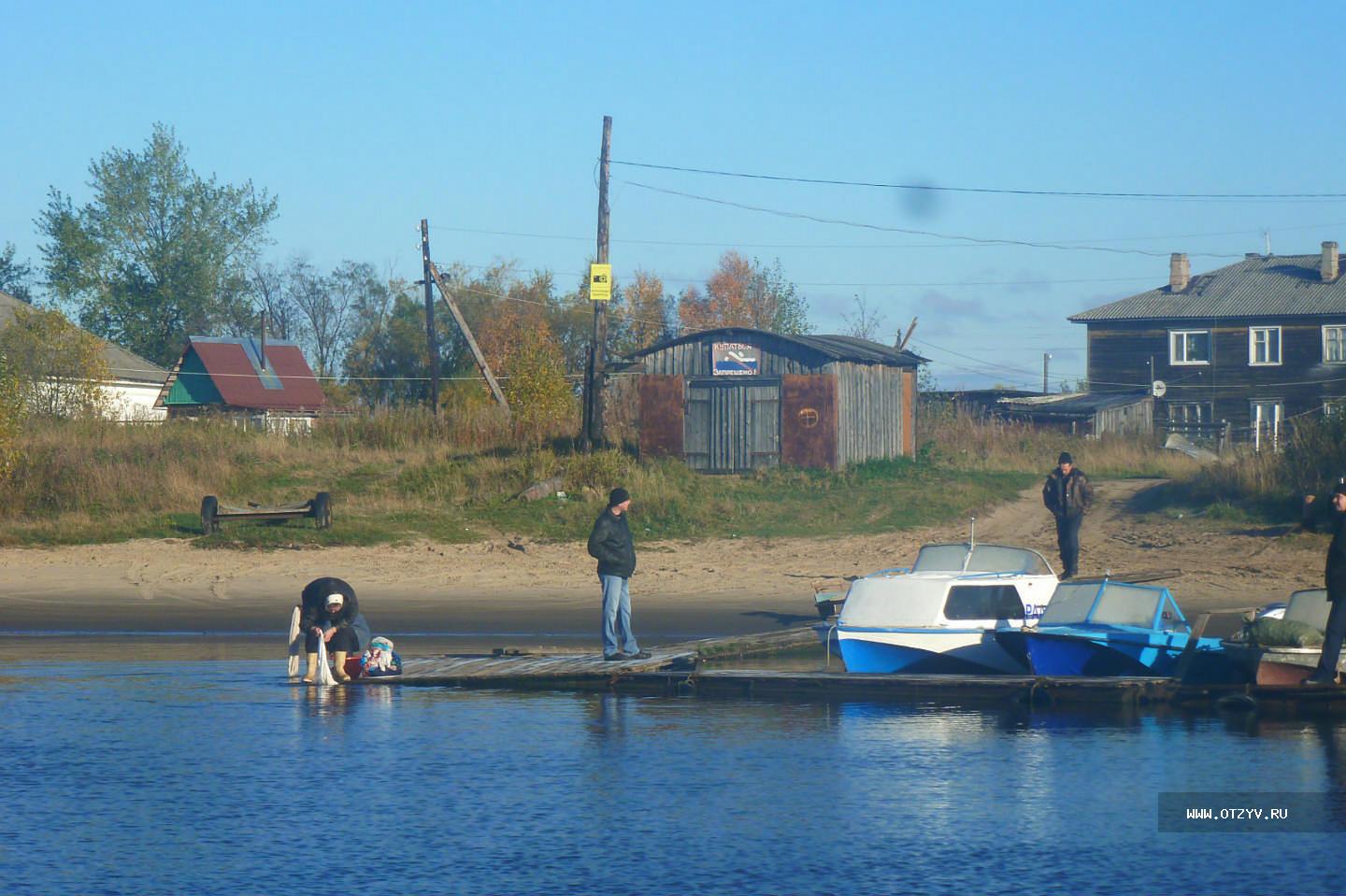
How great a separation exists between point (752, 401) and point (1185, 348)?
31303mm

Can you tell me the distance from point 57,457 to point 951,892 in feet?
98.9

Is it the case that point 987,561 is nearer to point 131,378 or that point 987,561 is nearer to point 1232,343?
point 1232,343

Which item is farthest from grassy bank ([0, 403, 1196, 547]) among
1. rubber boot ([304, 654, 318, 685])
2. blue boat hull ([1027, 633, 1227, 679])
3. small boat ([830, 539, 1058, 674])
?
blue boat hull ([1027, 633, 1227, 679])

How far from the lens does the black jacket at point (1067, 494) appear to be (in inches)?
867

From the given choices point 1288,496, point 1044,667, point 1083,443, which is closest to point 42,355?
point 1083,443

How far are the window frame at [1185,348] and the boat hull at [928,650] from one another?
165 feet

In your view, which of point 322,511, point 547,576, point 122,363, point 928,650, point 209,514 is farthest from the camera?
point 122,363

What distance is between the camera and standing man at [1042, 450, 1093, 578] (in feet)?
72.2

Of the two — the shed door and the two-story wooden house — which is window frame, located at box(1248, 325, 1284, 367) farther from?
the shed door

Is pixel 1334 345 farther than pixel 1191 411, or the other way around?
pixel 1191 411

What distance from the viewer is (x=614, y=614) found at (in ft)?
54.0

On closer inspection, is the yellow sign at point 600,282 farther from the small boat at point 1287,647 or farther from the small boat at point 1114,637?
the small boat at point 1287,647

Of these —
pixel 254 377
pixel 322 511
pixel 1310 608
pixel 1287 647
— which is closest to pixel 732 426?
pixel 322 511

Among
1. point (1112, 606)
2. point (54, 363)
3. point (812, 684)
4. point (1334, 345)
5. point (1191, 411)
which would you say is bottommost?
point (812, 684)
